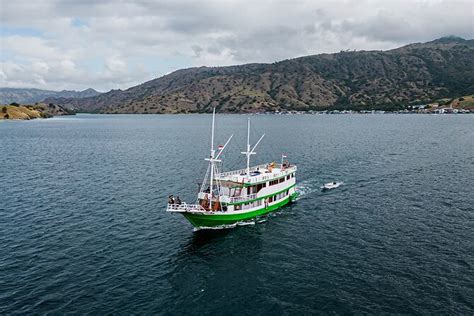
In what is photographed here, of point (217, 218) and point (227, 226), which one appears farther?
point (227, 226)

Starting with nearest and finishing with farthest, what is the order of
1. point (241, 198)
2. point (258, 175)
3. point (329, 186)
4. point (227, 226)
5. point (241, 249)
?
point (241, 249), point (227, 226), point (241, 198), point (258, 175), point (329, 186)

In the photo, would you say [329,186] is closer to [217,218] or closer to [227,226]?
[227,226]

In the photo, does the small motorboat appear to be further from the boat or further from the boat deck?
the boat

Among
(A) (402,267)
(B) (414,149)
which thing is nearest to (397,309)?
(A) (402,267)

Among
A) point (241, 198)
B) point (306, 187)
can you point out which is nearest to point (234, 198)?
point (241, 198)

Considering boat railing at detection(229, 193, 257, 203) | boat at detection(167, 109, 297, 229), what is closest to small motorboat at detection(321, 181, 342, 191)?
boat at detection(167, 109, 297, 229)

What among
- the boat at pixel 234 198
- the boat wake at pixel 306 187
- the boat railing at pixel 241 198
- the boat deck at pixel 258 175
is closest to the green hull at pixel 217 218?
the boat at pixel 234 198

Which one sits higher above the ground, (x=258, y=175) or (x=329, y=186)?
(x=258, y=175)

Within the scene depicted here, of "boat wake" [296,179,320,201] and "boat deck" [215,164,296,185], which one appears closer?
"boat deck" [215,164,296,185]

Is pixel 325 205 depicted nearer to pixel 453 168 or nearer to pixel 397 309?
pixel 397 309
